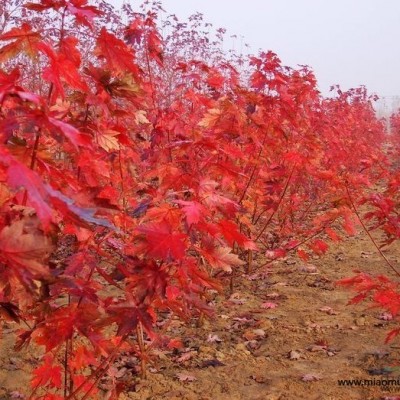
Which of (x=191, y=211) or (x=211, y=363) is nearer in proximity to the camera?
(x=191, y=211)

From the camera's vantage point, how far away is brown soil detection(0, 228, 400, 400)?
3141mm

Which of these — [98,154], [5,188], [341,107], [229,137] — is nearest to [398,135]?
[341,107]

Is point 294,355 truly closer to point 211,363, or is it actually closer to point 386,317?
point 211,363

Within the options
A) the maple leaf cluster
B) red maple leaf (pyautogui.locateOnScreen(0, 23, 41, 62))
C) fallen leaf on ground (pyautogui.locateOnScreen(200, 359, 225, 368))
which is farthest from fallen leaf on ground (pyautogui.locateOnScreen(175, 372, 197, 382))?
red maple leaf (pyautogui.locateOnScreen(0, 23, 41, 62))

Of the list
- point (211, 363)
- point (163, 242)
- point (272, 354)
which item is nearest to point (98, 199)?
point (163, 242)

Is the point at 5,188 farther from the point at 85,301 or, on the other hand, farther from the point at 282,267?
the point at 282,267

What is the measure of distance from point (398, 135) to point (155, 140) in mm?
13667

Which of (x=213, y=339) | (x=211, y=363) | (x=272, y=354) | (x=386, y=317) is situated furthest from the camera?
(x=386, y=317)

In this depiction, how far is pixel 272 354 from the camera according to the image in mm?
3633

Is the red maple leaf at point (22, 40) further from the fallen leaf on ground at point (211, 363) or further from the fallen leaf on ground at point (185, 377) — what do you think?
the fallen leaf on ground at point (211, 363)

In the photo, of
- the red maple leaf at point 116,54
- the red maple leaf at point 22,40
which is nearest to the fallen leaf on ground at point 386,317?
the red maple leaf at point 116,54

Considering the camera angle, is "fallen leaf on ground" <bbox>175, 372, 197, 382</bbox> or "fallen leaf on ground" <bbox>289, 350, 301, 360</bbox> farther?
"fallen leaf on ground" <bbox>289, 350, 301, 360</bbox>

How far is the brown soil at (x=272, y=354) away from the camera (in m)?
3.14

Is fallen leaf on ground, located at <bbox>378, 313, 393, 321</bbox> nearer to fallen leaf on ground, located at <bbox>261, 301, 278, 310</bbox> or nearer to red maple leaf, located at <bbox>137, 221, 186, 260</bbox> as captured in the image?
fallen leaf on ground, located at <bbox>261, 301, 278, 310</bbox>
